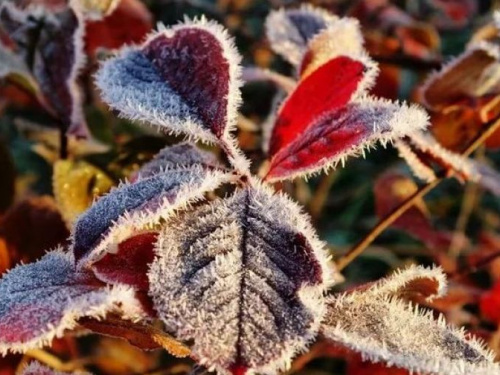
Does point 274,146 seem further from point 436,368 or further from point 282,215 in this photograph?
point 436,368

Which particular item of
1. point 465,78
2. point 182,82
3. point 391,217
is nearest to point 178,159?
point 182,82

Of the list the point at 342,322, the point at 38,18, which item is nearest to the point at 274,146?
the point at 342,322

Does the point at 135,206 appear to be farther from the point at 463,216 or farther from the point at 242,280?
the point at 463,216

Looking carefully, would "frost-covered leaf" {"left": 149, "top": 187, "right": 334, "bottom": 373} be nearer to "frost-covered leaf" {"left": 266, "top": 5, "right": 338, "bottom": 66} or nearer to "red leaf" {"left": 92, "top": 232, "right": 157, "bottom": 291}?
"red leaf" {"left": 92, "top": 232, "right": 157, "bottom": 291}

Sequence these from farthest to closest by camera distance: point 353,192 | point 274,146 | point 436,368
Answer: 1. point 353,192
2. point 274,146
3. point 436,368

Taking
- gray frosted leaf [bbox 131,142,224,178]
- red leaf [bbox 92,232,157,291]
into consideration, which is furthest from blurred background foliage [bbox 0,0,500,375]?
red leaf [bbox 92,232,157,291]

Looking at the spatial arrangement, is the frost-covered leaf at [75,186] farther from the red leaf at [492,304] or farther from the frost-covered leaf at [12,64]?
the red leaf at [492,304]

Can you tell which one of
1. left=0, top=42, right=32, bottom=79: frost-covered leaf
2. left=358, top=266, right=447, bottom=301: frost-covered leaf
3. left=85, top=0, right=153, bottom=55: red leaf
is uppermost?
left=85, top=0, right=153, bottom=55: red leaf
